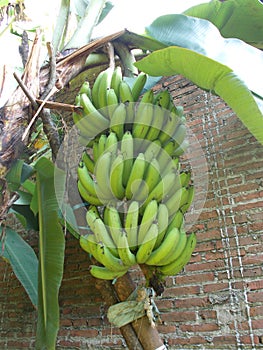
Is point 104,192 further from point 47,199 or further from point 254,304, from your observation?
point 254,304

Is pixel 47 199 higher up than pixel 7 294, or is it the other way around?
pixel 47 199

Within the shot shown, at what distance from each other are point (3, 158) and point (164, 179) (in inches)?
17.3

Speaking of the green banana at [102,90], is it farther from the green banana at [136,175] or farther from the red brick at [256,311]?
the red brick at [256,311]

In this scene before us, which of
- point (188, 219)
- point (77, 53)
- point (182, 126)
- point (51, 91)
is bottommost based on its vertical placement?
point (188, 219)

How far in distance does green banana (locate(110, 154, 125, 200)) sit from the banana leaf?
629 millimetres

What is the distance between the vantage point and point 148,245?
2.84 ft

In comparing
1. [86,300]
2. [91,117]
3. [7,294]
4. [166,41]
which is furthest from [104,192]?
[7,294]

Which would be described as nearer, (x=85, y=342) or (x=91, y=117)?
(x=91, y=117)

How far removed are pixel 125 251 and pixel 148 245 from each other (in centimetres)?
6

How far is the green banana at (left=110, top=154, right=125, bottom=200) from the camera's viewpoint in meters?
0.94

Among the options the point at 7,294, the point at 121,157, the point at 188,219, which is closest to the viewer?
the point at 121,157

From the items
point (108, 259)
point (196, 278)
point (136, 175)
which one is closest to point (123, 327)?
point (108, 259)

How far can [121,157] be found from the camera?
0.95 metres

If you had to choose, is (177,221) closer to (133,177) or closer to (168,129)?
(133,177)
